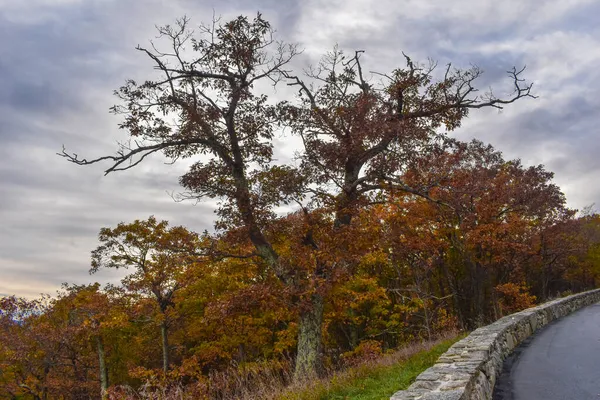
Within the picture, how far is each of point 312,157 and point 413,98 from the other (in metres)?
4.59

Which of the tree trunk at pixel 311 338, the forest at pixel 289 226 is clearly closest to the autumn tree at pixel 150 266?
the forest at pixel 289 226

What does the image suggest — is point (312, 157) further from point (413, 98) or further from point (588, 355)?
point (588, 355)

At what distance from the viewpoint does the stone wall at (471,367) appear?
205 inches

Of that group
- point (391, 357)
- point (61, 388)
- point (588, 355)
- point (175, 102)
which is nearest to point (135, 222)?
point (175, 102)

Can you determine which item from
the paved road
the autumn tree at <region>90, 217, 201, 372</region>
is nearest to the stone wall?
the paved road

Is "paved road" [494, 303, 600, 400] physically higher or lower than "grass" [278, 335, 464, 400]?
lower

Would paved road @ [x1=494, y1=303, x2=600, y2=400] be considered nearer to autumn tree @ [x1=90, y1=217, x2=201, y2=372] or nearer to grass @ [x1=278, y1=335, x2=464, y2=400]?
grass @ [x1=278, y1=335, x2=464, y2=400]

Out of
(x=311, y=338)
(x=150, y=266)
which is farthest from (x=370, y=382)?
(x=150, y=266)

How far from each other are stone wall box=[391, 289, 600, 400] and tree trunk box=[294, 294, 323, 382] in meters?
6.30

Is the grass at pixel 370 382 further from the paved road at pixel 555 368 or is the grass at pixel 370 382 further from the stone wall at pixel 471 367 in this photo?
the paved road at pixel 555 368

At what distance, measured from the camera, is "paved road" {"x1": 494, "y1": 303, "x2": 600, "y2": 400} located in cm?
684

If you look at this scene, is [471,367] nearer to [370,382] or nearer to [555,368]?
[370,382]

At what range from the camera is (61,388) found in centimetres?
2942

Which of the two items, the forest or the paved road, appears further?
the forest
